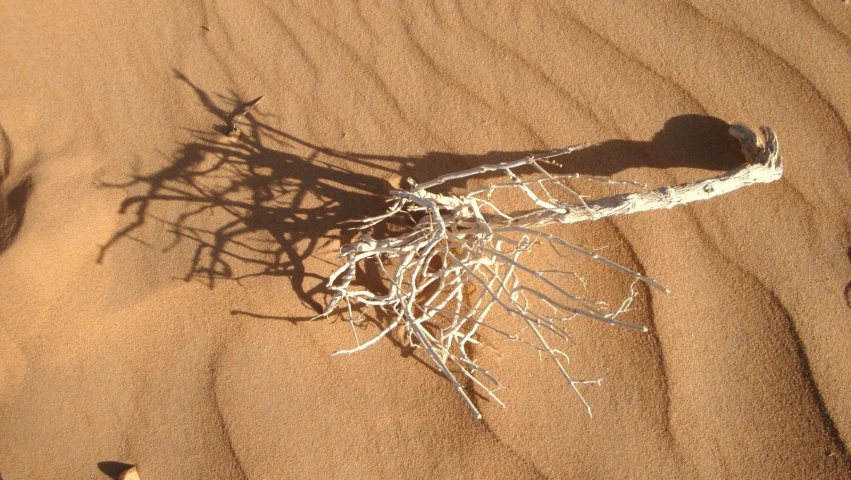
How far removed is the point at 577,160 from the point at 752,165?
13.6 inches

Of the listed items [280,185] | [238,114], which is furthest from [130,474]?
[238,114]

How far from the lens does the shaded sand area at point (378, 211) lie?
1.20 metres

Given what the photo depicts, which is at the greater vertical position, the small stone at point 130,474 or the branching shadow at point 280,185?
the branching shadow at point 280,185

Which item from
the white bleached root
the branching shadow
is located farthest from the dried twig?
the white bleached root

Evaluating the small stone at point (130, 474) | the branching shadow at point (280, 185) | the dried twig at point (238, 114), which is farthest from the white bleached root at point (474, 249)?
the small stone at point (130, 474)

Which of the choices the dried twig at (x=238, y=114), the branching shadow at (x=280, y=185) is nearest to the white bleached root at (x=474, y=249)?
the branching shadow at (x=280, y=185)

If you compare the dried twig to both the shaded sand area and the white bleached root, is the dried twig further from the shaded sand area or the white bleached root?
the white bleached root

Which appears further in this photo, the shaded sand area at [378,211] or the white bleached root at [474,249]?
the shaded sand area at [378,211]

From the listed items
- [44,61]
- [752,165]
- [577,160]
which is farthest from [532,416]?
[44,61]

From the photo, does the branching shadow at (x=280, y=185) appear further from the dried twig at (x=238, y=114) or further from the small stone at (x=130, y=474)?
the small stone at (x=130, y=474)

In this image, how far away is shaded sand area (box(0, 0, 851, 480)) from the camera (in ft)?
3.93

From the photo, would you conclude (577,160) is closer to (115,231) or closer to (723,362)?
(723,362)

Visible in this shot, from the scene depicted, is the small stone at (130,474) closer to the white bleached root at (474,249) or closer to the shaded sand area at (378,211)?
the shaded sand area at (378,211)

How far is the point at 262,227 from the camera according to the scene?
47.3 inches
